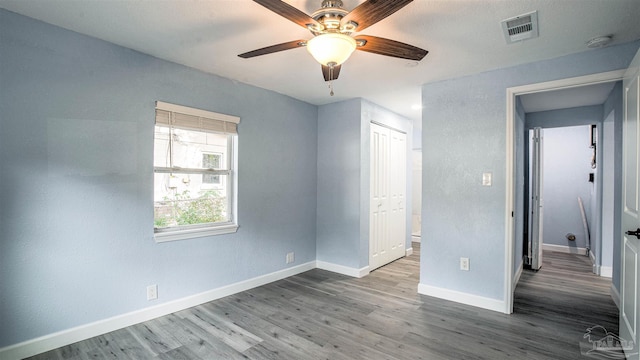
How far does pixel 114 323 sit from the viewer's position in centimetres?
255

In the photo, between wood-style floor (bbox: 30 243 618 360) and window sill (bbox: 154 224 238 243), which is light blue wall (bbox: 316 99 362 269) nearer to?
wood-style floor (bbox: 30 243 618 360)

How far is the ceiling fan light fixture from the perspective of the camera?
1.71 m

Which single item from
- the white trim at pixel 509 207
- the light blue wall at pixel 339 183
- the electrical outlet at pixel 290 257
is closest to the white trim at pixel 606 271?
the white trim at pixel 509 207

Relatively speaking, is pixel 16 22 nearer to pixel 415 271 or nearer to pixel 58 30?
pixel 58 30

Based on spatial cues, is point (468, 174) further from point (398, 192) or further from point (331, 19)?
point (331, 19)

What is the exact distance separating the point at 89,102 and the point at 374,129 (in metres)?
3.25

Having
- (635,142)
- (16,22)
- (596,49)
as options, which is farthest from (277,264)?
(596,49)

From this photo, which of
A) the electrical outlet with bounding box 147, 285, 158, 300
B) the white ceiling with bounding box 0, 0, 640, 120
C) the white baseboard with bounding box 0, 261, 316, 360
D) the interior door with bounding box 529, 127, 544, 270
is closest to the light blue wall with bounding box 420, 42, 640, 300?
the white ceiling with bounding box 0, 0, 640, 120

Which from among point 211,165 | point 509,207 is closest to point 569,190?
point 509,207

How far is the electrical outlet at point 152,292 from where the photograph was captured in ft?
9.08

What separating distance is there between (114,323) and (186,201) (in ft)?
3.85

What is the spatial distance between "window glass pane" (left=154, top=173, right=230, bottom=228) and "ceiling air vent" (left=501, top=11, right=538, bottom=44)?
2924mm

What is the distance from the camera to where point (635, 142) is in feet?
6.52

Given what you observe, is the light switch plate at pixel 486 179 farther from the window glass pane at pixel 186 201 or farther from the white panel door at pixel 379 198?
the window glass pane at pixel 186 201
